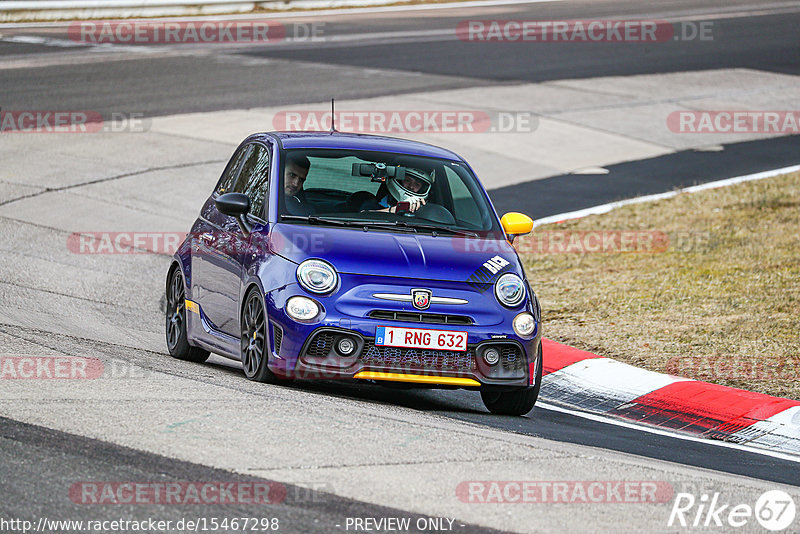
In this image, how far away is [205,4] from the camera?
111 ft

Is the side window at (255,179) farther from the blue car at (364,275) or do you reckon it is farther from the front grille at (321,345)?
the front grille at (321,345)

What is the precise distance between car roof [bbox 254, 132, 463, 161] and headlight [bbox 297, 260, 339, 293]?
4.78ft

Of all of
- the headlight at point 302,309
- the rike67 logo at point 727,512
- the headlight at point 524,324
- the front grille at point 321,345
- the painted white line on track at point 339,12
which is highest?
the painted white line on track at point 339,12

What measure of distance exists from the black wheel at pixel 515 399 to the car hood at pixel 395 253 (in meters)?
0.67

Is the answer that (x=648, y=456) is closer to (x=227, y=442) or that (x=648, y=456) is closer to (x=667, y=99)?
(x=227, y=442)

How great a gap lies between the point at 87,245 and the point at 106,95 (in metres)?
8.91

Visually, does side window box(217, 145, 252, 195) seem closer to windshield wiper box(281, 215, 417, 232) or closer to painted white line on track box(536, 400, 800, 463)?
windshield wiper box(281, 215, 417, 232)

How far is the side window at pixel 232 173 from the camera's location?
32.1 ft

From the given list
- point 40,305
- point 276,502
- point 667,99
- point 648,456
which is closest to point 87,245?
point 40,305

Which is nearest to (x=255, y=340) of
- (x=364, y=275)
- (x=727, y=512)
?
(x=364, y=275)

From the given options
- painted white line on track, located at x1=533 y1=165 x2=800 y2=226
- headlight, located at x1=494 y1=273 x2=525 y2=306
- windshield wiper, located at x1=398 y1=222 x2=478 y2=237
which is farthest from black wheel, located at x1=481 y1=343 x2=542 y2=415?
painted white line on track, located at x1=533 y1=165 x2=800 y2=226

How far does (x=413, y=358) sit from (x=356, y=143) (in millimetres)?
2086

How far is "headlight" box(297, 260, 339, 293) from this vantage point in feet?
25.6

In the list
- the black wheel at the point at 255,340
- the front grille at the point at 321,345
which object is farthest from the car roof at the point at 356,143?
the front grille at the point at 321,345
